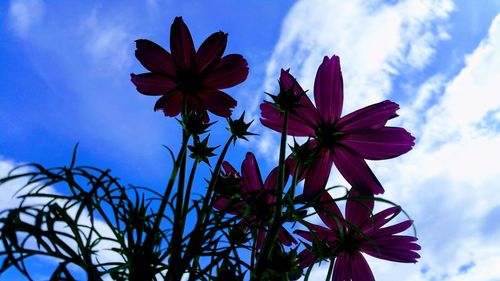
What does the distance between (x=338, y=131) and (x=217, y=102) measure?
0.18 meters

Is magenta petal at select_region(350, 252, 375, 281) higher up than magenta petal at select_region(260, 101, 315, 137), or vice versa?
magenta petal at select_region(260, 101, 315, 137)

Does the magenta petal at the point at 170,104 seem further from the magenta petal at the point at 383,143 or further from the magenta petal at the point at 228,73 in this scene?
the magenta petal at the point at 383,143

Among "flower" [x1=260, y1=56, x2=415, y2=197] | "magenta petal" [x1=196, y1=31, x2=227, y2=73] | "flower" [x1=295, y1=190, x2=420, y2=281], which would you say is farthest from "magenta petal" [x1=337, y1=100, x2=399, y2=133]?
"magenta petal" [x1=196, y1=31, x2=227, y2=73]

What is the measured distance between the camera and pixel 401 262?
0.70m

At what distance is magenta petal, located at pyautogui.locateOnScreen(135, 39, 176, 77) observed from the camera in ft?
2.36

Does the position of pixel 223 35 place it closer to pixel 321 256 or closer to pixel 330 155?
pixel 330 155

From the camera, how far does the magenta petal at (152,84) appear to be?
736 millimetres

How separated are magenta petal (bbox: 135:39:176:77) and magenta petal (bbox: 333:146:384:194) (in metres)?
0.27

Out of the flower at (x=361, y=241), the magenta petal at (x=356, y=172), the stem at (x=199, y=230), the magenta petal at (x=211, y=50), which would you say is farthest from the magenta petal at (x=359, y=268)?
A: the magenta petal at (x=211, y=50)

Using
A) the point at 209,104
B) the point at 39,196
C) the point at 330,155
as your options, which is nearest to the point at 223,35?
the point at 209,104

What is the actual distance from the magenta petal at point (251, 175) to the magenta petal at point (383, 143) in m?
0.14

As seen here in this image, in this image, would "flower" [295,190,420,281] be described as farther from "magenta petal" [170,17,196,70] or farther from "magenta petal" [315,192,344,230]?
"magenta petal" [170,17,196,70]

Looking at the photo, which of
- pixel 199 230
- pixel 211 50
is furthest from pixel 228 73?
pixel 199 230

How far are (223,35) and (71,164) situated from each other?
0.97 feet
